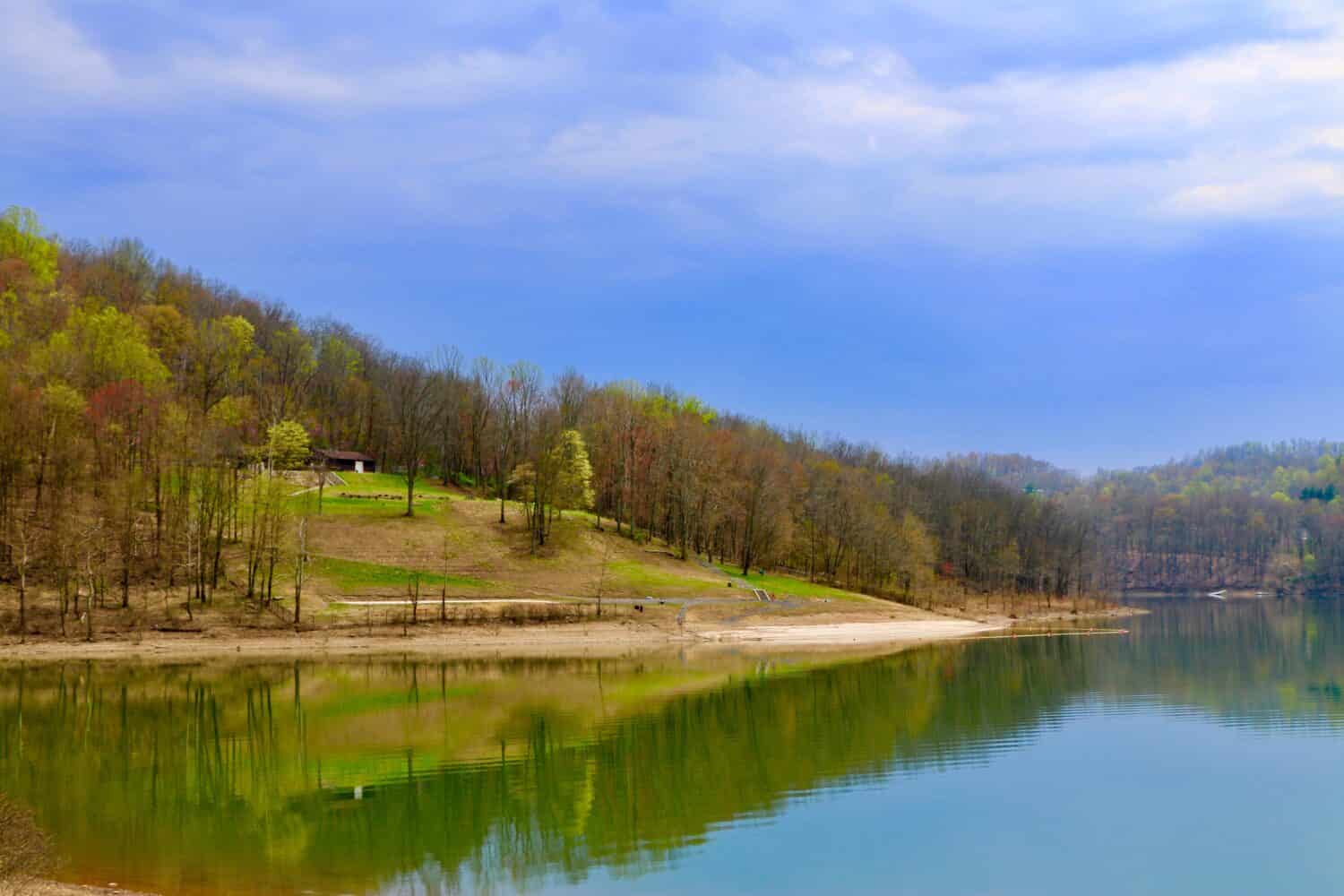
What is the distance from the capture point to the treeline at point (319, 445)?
2677 inches

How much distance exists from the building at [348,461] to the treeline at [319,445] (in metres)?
A: 3.54

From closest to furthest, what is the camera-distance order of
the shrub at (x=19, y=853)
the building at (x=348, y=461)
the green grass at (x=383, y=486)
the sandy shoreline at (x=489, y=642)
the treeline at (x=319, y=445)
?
1. the shrub at (x=19, y=853)
2. the sandy shoreline at (x=489, y=642)
3. the treeline at (x=319, y=445)
4. the green grass at (x=383, y=486)
5. the building at (x=348, y=461)

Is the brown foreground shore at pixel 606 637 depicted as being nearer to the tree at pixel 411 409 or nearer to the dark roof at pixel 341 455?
the tree at pixel 411 409

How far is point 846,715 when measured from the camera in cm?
4012

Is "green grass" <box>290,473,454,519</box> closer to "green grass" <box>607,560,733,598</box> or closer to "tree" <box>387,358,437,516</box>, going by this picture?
"tree" <box>387,358,437,516</box>

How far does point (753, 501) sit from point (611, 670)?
4983 centimetres

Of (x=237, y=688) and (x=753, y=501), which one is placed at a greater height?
(x=753, y=501)

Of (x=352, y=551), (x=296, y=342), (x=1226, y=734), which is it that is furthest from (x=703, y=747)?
(x=296, y=342)

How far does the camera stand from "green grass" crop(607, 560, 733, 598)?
278 ft

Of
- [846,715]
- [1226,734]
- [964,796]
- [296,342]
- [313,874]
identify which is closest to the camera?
[313,874]

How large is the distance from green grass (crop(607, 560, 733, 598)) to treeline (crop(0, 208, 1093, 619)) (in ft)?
27.7

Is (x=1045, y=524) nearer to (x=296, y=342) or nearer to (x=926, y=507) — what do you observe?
(x=926, y=507)

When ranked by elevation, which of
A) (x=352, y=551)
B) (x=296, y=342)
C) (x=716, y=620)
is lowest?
(x=716, y=620)

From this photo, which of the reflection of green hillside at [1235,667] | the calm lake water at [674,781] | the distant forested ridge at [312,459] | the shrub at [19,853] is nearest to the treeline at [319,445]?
the distant forested ridge at [312,459]
